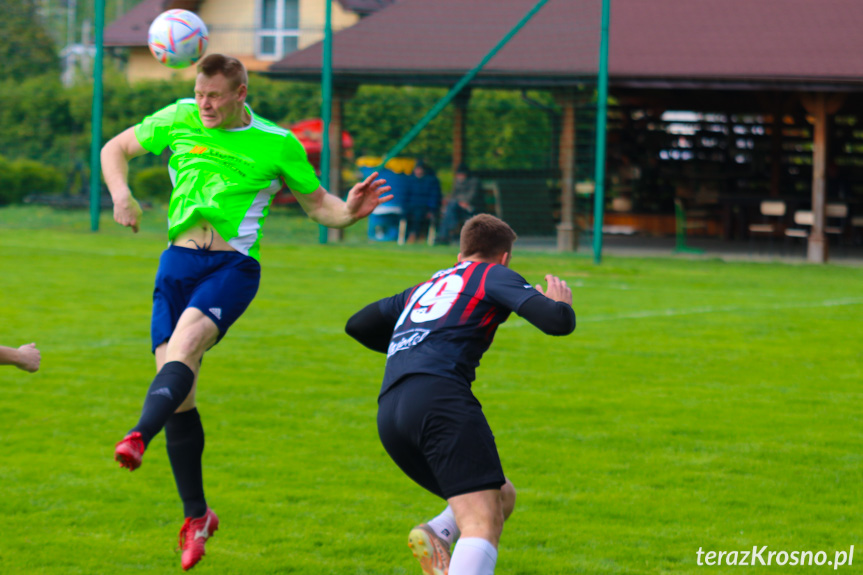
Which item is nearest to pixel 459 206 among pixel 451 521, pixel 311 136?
pixel 311 136

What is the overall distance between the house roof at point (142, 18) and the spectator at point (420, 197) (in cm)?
1449

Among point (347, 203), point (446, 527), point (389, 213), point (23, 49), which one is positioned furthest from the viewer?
point (23, 49)

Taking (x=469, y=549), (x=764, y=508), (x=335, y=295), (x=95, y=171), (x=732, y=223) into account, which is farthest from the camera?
(x=732, y=223)

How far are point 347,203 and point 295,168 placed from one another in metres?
0.31

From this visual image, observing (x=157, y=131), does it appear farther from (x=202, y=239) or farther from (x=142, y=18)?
(x=142, y=18)

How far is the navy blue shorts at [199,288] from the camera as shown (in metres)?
5.35

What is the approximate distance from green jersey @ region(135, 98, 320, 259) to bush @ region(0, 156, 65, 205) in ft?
72.7

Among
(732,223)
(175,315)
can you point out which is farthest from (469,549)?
(732,223)

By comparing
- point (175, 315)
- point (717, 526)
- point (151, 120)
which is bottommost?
point (717, 526)

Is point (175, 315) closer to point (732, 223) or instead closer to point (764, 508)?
point (764, 508)

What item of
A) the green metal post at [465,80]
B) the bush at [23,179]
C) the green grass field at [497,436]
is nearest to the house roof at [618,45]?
the green metal post at [465,80]

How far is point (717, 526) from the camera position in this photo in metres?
5.82

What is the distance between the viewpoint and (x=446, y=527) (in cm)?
454

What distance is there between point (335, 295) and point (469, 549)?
431 inches
